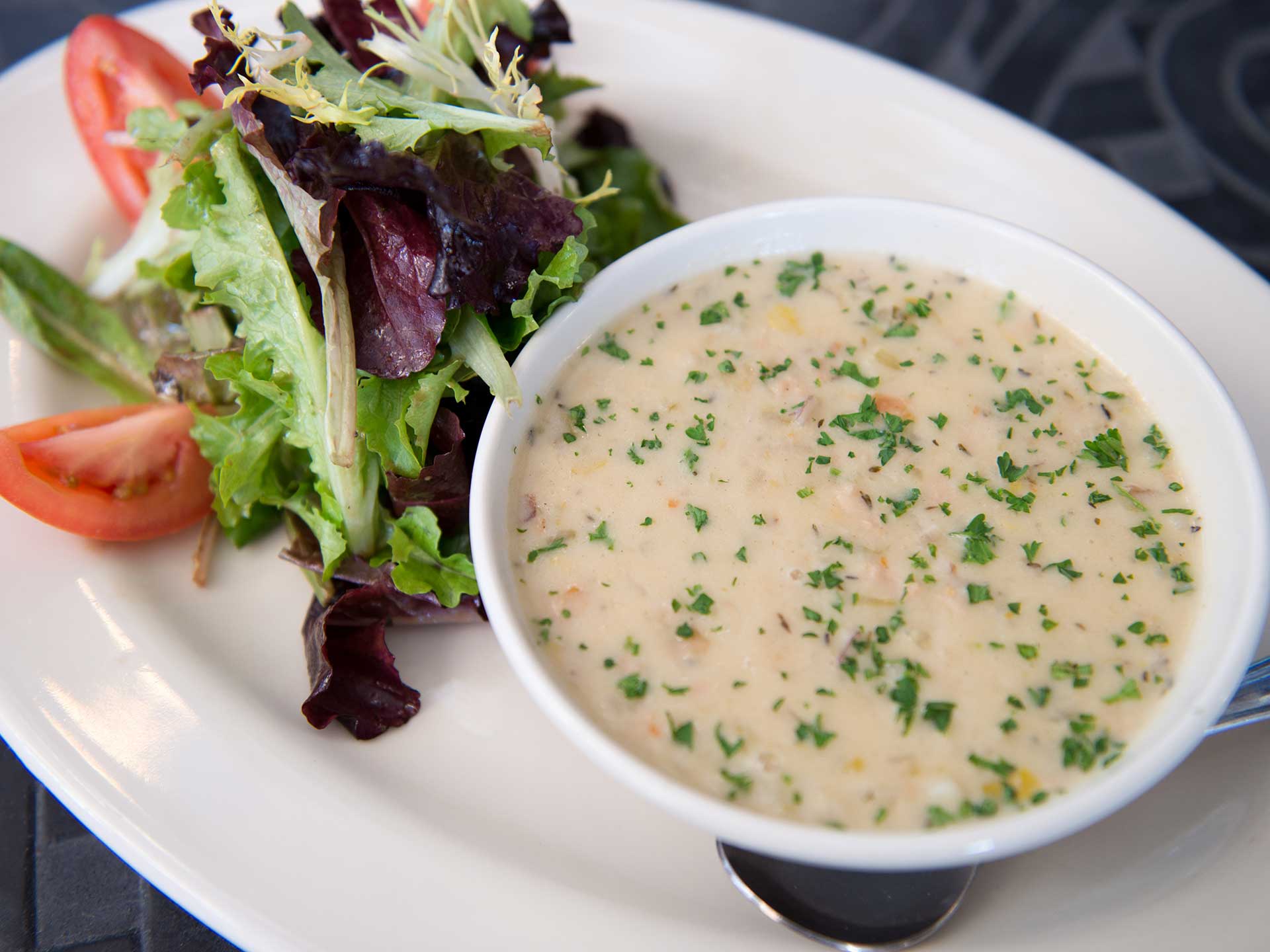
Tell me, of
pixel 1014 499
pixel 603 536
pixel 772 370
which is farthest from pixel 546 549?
pixel 1014 499

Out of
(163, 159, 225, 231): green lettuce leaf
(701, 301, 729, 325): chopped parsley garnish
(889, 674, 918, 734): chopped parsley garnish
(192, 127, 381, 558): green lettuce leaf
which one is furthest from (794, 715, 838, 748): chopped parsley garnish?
(163, 159, 225, 231): green lettuce leaf

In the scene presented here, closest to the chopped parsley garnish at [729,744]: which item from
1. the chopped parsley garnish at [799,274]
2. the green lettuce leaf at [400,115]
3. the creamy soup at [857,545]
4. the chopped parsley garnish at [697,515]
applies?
the creamy soup at [857,545]

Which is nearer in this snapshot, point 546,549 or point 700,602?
point 700,602

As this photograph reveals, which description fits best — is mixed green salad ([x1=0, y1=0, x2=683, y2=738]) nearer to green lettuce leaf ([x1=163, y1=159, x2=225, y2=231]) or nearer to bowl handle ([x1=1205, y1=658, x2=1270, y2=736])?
green lettuce leaf ([x1=163, y1=159, x2=225, y2=231])

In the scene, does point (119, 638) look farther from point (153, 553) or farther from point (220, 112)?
point (220, 112)

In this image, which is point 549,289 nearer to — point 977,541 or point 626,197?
point 626,197

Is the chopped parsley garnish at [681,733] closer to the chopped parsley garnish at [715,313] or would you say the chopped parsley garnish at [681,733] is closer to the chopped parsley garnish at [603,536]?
the chopped parsley garnish at [603,536]
